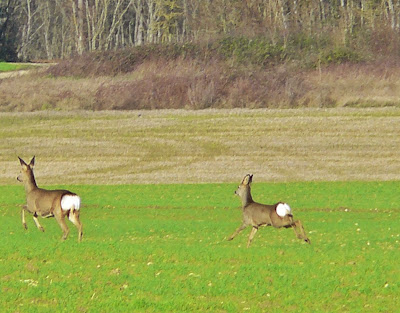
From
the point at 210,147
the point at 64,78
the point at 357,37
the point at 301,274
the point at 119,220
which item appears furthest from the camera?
the point at 357,37

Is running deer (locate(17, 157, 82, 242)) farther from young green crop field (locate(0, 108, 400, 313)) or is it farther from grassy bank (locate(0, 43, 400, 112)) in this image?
grassy bank (locate(0, 43, 400, 112))

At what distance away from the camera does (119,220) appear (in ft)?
60.4

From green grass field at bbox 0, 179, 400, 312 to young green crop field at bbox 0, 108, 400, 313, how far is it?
0.08 feet

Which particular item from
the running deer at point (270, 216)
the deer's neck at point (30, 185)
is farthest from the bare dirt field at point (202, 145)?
the running deer at point (270, 216)

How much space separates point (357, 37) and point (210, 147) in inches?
747

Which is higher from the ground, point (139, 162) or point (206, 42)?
point (206, 42)

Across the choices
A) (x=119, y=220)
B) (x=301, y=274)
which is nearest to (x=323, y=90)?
(x=119, y=220)

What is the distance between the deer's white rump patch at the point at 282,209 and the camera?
42.3ft

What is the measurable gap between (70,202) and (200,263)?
7.98 feet

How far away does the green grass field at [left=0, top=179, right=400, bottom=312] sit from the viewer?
33.6ft

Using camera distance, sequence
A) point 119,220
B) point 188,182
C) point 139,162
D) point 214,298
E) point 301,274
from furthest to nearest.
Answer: point 139,162
point 188,182
point 119,220
point 301,274
point 214,298

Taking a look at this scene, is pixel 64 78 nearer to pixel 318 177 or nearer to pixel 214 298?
pixel 318 177

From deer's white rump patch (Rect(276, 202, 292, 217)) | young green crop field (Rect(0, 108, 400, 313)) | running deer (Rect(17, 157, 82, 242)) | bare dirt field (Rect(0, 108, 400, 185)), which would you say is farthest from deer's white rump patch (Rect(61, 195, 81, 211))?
bare dirt field (Rect(0, 108, 400, 185))

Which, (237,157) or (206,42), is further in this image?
(206,42)
